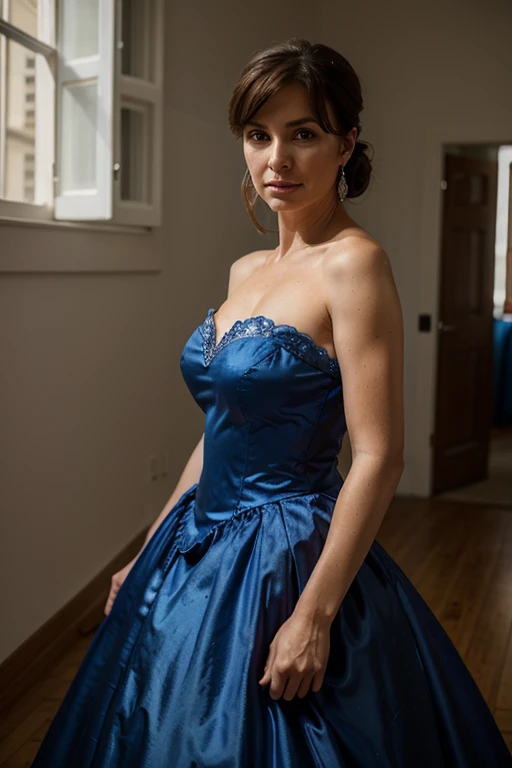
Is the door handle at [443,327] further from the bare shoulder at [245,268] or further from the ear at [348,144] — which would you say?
the ear at [348,144]

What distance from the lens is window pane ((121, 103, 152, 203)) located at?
10.8ft

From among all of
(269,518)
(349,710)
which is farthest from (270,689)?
(269,518)

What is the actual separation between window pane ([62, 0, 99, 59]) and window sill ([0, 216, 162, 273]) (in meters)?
0.53

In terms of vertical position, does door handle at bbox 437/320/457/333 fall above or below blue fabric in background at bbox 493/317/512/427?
above

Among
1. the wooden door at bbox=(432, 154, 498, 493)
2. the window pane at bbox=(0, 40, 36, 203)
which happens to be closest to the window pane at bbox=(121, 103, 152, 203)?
the window pane at bbox=(0, 40, 36, 203)

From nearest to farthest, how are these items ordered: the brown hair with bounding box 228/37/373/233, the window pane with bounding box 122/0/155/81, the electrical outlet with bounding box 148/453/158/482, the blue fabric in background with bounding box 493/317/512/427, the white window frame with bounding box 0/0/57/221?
1. the brown hair with bounding box 228/37/373/233
2. the white window frame with bounding box 0/0/57/221
3. the window pane with bounding box 122/0/155/81
4. the electrical outlet with bounding box 148/453/158/482
5. the blue fabric in background with bounding box 493/317/512/427

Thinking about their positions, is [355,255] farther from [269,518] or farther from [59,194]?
[59,194]

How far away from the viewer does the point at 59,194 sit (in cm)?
281

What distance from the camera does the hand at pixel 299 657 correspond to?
117cm

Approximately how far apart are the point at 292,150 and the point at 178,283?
8.45 ft

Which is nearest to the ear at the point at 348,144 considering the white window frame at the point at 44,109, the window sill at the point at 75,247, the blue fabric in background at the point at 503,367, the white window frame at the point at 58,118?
the window sill at the point at 75,247

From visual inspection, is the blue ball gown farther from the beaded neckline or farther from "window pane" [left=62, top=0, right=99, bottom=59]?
"window pane" [left=62, top=0, right=99, bottom=59]

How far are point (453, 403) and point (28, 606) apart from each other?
3.37 meters

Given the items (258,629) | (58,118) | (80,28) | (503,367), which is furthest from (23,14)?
(503,367)
